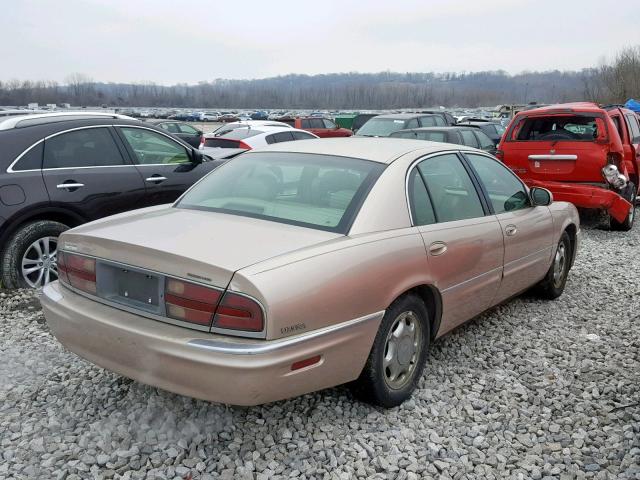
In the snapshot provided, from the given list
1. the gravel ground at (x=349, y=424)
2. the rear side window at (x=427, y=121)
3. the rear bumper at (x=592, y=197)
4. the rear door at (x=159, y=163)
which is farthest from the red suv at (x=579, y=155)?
the rear side window at (x=427, y=121)

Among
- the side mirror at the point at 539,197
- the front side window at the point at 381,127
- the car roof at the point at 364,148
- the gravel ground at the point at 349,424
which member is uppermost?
the front side window at the point at 381,127

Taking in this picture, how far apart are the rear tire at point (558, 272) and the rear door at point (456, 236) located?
1342 mm

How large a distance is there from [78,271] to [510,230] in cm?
300

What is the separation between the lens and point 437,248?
11.2 ft

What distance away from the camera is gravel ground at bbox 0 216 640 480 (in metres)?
2.79

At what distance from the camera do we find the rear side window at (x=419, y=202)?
11.2ft

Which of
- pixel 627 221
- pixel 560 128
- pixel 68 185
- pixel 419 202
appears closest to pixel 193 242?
pixel 419 202

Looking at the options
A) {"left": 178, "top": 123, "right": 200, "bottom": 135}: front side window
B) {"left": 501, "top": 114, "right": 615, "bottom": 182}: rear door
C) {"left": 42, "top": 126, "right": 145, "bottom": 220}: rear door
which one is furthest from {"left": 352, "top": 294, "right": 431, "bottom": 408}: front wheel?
{"left": 178, "top": 123, "right": 200, "bottom": 135}: front side window

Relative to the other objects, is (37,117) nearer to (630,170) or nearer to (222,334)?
(222,334)

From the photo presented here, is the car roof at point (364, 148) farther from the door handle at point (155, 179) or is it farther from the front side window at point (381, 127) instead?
the front side window at point (381, 127)

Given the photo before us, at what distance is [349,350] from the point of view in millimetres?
2834

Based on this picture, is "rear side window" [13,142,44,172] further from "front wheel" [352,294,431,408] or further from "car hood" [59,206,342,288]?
"front wheel" [352,294,431,408]

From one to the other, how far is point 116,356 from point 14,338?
1.93m

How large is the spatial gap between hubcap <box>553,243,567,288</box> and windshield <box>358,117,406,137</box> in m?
8.36
